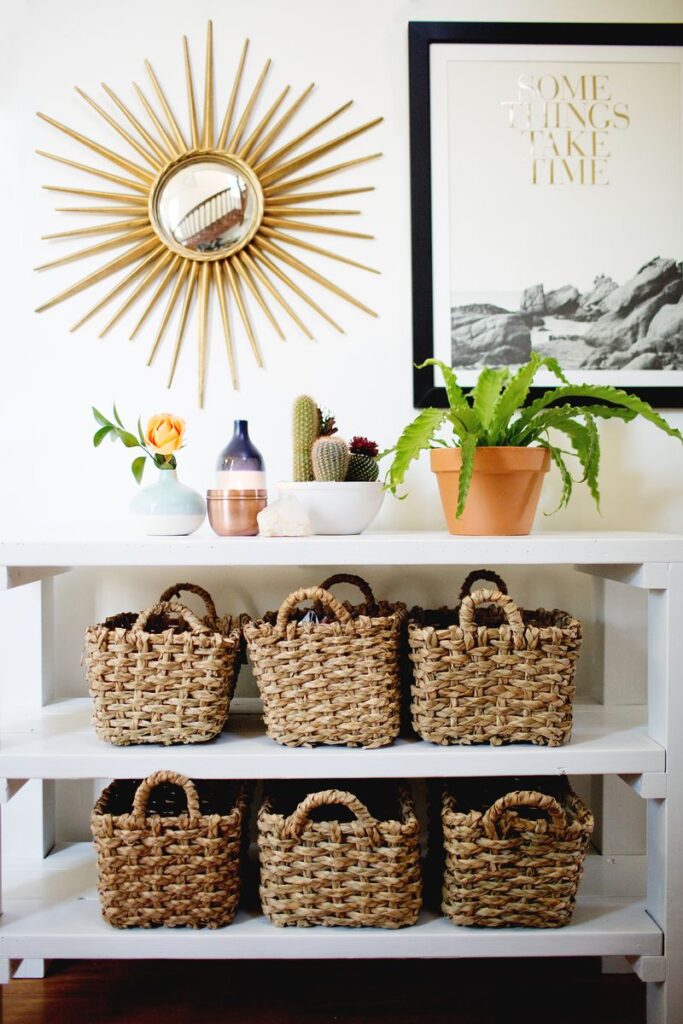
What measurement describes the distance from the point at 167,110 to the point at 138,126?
67mm

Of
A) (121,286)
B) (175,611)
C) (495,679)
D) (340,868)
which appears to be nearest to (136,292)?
(121,286)

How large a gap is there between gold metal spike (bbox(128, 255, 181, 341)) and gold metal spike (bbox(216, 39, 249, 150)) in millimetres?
253

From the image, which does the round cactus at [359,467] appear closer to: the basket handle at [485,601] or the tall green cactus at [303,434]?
the tall green cactus at [303,434]

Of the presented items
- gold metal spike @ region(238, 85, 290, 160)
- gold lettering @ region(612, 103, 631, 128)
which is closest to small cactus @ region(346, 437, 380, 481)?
gold metal spike @ region(238, 85, 290, 160)

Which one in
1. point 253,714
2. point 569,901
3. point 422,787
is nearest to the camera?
point 569,901

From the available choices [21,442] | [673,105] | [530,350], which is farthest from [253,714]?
[673,105]

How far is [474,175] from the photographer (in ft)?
4.65

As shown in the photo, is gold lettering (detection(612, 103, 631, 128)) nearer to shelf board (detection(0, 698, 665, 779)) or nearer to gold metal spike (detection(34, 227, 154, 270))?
gold metal spike (detection(34, 227, 154, 270))

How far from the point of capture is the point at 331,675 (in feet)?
3.55

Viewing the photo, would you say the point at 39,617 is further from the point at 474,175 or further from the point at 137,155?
the point at 474,175

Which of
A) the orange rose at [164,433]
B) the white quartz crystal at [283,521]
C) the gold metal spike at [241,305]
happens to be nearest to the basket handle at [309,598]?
the white quartz crystal at [283,521]

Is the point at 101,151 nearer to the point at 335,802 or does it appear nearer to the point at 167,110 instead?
the point at 167,110

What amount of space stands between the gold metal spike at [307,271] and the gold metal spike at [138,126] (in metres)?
0.26

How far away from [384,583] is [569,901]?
64cm
